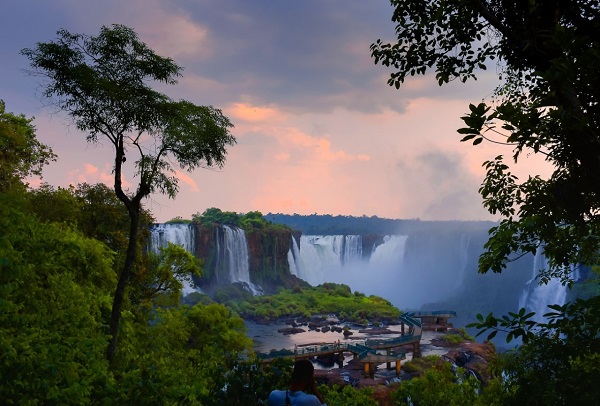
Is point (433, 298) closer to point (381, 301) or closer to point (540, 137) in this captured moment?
point (381, 301)

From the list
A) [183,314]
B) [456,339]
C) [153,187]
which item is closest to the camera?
[153,187]

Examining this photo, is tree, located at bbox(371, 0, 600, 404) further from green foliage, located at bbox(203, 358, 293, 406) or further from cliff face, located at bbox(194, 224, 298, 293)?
cliff face, located at bbox(194, 224, 298, 293)

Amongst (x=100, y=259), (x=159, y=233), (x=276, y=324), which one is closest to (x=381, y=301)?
(x=276, y=324)

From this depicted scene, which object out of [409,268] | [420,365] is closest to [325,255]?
[409,268]

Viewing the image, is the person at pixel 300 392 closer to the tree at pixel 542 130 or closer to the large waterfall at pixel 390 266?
the tree at pixel 542 130

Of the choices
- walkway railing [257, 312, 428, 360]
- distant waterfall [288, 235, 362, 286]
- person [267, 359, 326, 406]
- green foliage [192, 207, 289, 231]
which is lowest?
walkway railing [257, 312, 428, 360]

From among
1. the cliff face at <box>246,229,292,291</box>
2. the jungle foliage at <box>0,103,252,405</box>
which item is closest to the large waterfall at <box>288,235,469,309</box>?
the cliff face at <box>246,229,292,291</box>
